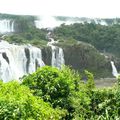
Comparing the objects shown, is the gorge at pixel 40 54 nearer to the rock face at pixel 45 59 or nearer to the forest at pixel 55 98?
the rock face at pixel 45 59

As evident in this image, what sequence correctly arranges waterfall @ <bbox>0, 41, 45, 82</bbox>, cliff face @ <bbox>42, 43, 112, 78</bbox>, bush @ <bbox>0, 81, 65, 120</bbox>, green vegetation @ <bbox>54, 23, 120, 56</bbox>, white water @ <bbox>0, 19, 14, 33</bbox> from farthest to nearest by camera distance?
white water @ <bbox>0, 19, 14, 33</bbox> → green vegetation @ <bbox>54, 23, 120, 56</bbox> → cliff face @ <bbox>42, 43, 112, 78</bbox> → waterfall @ <bbox>0, 41, 45, 82</bbox> → bush @ <bbox>0, 81, 65, 120</bbox>

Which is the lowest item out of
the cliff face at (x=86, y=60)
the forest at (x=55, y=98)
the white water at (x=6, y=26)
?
the cliff face at (x=86, y=60)

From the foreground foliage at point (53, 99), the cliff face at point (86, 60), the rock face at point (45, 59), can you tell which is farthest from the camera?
the cliff face at point (86, 60)

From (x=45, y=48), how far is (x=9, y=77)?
22.4ft

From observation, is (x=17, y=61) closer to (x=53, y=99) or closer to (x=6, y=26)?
(x=6, y=26)

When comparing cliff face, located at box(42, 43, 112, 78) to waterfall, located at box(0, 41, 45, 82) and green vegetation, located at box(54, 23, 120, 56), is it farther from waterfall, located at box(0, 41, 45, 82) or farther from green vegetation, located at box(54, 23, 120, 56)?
green vegetation, located at box(54, 23, 120, 56)

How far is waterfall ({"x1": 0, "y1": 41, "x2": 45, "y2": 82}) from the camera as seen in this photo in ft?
114

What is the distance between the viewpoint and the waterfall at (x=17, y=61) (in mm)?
34719

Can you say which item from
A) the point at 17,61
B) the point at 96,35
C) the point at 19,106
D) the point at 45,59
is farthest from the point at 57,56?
the point at 19,106

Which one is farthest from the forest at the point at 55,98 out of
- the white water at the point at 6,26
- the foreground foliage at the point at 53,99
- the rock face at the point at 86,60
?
the white water at the point at 6,26

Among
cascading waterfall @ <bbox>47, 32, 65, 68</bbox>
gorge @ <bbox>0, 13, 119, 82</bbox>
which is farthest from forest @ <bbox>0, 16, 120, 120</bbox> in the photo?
cascading waterfall @ <bbox>47, 32, 65, 68</bbox>

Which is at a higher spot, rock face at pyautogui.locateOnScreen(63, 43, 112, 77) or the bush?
the bush

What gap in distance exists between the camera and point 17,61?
37.3 m

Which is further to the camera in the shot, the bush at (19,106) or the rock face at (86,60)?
the rock face at (86,60)
